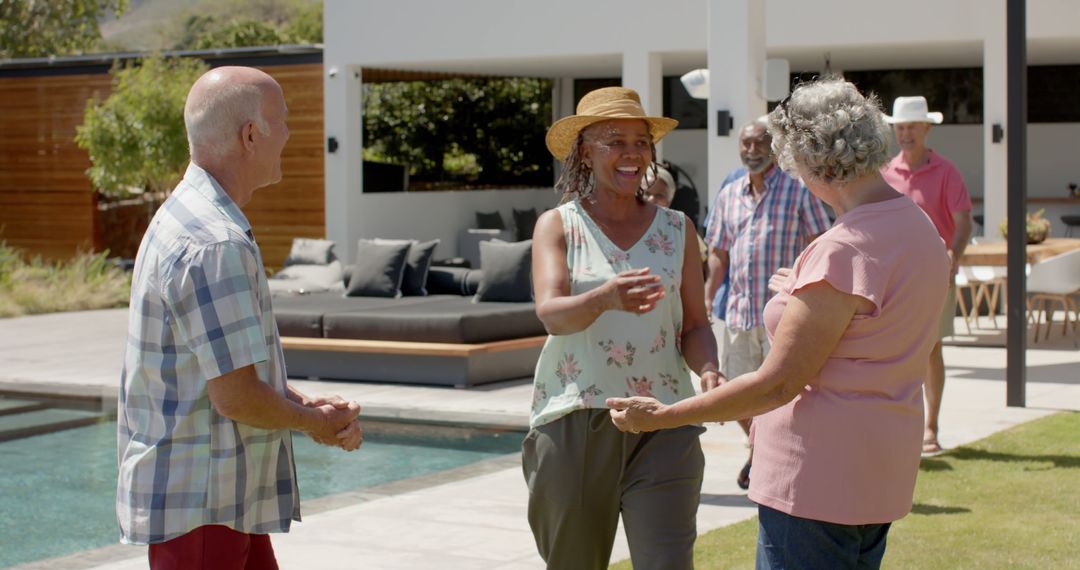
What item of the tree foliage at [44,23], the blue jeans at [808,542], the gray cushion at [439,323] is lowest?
the blue jeans at [808,542]

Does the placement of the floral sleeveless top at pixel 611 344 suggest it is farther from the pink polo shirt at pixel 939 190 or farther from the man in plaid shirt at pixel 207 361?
the pink polo shirt at pixel 939 190

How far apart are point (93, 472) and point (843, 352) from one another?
264 inches

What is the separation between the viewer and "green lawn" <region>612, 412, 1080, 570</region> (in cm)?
559

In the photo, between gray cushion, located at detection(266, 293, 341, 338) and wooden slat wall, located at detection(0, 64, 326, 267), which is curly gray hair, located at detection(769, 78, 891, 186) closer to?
gray cushion, located at detection(266, 293, 341, 338)

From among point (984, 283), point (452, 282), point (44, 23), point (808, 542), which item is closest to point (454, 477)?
point (808, 542)

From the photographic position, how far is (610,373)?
388 centimetres

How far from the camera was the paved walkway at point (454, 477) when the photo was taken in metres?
5.95

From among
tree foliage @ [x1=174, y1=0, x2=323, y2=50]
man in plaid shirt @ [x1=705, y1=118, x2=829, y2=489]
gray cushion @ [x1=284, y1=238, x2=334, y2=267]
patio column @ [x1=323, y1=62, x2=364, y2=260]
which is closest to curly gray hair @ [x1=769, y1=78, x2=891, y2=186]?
man in plaid shirt @ [x1=705, y1=118, x2=829, y2=489]

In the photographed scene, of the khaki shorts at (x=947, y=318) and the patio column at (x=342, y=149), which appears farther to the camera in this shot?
the patio column at (x=342, y=149)

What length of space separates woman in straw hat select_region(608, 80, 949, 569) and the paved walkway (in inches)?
104

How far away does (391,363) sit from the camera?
1148cm

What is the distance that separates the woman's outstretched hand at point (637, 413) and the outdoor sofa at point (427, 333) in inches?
294

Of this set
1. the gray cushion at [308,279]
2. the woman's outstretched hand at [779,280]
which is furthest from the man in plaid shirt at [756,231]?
the gray cushion at [308,279]

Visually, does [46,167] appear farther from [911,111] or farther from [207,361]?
[207,361]
